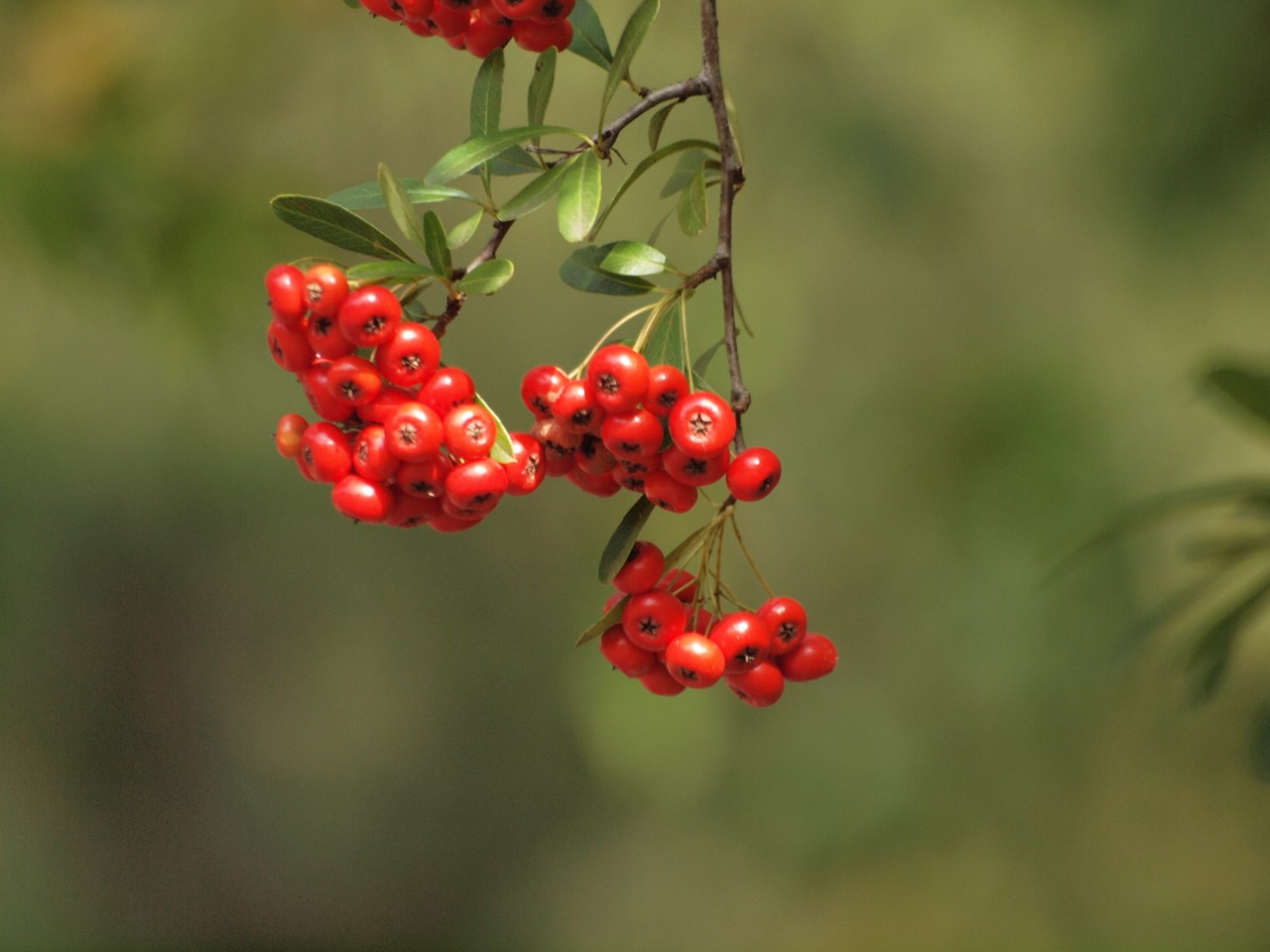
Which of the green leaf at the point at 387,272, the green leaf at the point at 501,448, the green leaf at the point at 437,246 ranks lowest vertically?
the green leaf at the point at 501,448

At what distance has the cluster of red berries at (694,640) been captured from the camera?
0.87m

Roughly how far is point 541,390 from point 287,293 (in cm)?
18

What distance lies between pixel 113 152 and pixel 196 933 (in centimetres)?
260

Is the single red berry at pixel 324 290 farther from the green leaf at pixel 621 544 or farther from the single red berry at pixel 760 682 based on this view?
the single red berry at pixel 760 682

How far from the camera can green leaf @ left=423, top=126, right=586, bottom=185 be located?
0.86 meters

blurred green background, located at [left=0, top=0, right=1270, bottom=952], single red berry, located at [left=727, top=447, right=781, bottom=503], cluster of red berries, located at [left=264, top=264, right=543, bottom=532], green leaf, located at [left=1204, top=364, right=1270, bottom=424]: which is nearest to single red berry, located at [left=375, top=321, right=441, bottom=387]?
cluster of red berries, located at [left=264, top=264, right=543, bottom=532]

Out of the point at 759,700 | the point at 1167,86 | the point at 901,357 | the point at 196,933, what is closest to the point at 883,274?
the point at 901,357

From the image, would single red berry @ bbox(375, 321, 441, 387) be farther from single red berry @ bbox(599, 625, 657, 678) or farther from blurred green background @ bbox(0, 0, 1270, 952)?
blurred green background @ bbox(0, 0, 1270, 952)

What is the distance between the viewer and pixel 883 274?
11.2 feet

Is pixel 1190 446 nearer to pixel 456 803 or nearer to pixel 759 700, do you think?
pixel 456 803

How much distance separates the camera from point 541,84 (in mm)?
930

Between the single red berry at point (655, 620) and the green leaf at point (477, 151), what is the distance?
344 millimetres

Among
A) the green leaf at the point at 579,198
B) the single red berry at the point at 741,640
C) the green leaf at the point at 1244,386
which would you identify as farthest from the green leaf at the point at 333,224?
the green leaf at the point at 1244,386

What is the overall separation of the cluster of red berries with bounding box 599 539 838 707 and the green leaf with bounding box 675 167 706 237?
0.96ft
